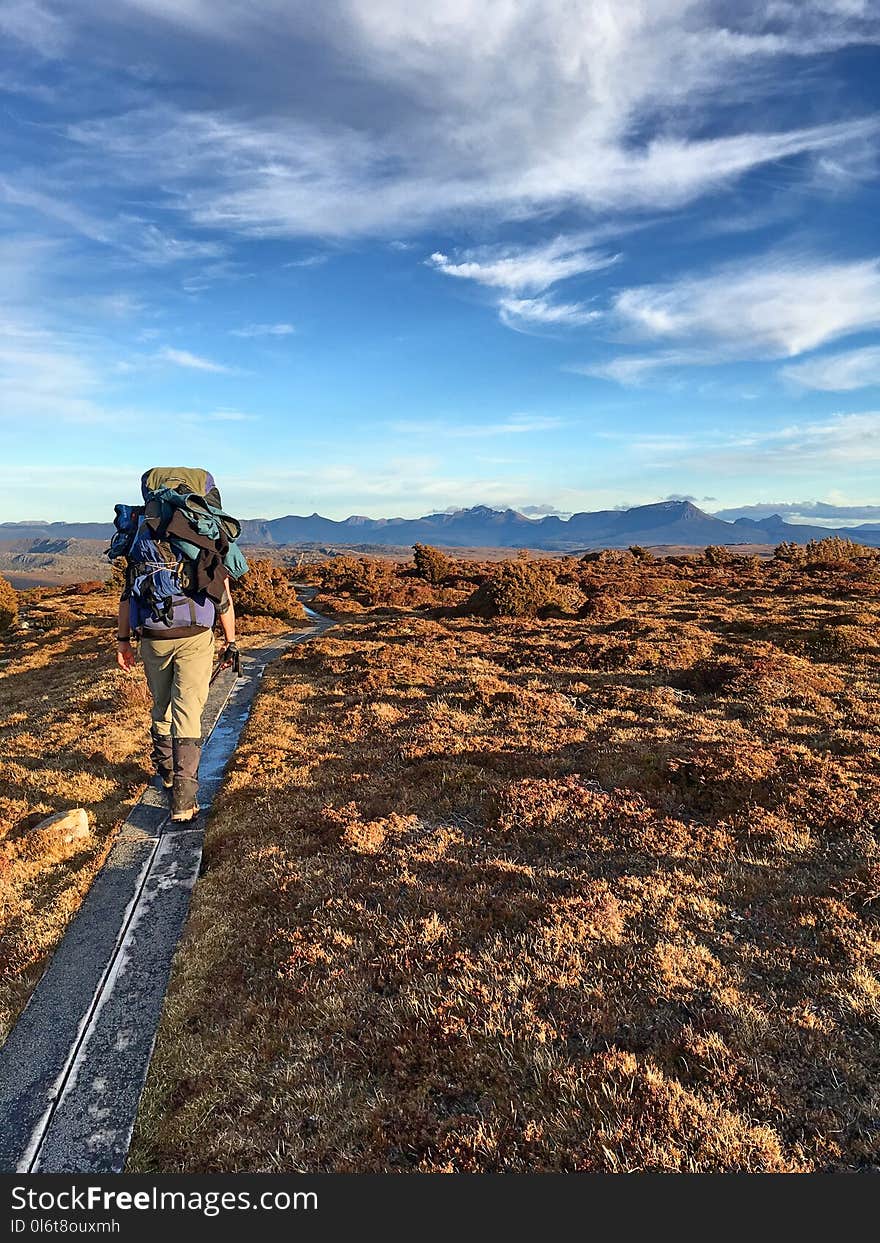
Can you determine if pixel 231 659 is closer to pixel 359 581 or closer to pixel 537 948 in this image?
pixel 537 948

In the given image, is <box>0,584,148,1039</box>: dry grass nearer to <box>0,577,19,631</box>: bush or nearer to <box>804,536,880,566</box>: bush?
<box>0,577,19,631</box>: bush

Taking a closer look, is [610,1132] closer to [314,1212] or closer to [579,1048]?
[579,1048]

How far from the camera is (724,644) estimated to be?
1881cm

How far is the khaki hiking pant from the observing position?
8.10 metres

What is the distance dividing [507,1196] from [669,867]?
Result: 4272 mm

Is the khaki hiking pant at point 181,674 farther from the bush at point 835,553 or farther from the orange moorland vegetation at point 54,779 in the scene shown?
the bush at point 835,553

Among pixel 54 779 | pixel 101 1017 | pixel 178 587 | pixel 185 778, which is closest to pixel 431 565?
pixel 54 779

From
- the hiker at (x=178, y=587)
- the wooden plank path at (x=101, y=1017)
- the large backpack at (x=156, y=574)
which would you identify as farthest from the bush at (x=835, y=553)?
the wooden plank path at (x=101, y=1017)

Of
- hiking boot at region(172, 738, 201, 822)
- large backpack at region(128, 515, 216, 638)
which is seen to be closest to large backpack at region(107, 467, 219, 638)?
large backpack at region(128, 515, 216, 638)

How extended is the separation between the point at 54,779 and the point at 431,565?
125 ft

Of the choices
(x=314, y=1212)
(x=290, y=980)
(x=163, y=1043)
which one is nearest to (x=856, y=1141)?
(x=314, y=1212)

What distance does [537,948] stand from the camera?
5.41 m

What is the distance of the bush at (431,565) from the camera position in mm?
46844

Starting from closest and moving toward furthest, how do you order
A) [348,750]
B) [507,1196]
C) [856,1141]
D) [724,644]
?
[507,1196] → [856,1141] → [348,750] → [724,644]
